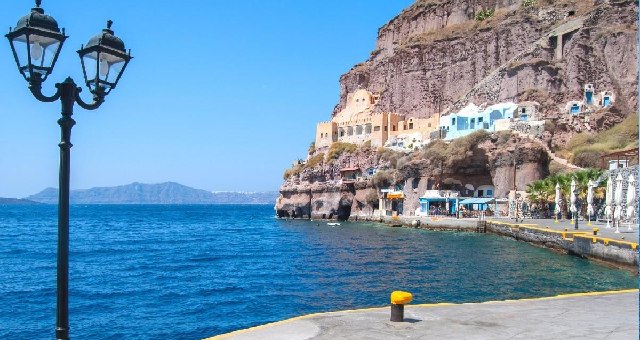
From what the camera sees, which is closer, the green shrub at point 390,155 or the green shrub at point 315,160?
the green shrub at point 390,155

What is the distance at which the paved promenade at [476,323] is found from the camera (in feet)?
35.9

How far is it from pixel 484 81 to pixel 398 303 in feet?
325

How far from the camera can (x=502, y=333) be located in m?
11.1

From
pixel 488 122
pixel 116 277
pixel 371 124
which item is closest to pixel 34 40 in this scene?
pixel 116 277

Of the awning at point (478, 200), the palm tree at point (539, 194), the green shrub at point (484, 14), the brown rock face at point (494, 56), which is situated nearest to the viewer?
the palm tree at point (539, 194)

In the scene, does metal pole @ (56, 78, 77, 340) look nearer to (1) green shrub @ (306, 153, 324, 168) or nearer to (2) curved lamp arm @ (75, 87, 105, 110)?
(2) curved lamp arm @ (75, 87, 105, 110)

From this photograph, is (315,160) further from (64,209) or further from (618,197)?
(64,209)

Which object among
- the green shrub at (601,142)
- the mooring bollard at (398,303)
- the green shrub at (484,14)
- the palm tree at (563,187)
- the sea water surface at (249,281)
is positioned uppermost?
the green shrub at (484,14)

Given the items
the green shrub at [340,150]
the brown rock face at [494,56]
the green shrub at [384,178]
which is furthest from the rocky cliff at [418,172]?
the brown rock face at [494,56]

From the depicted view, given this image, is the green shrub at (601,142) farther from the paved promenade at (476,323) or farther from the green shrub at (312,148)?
the paved promenade at (476,323)

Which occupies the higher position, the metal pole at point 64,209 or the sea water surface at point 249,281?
the metal pole at point 64,209

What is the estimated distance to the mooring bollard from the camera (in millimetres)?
11816

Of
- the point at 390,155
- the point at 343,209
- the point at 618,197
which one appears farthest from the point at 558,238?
the point at 343,209

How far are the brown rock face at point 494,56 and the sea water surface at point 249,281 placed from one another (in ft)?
162
